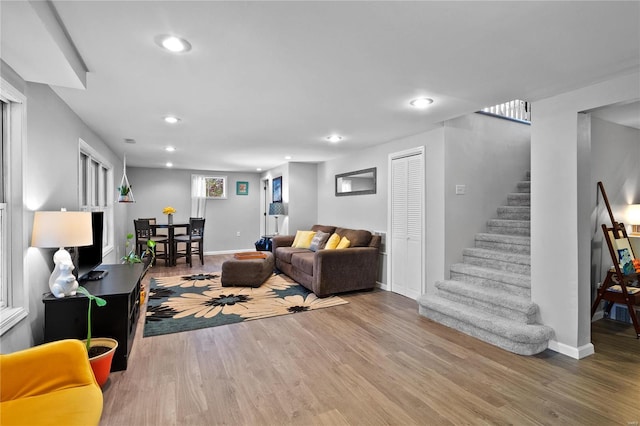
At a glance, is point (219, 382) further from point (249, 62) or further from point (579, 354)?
point (579, 354)

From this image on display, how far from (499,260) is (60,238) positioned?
4252 millimetres

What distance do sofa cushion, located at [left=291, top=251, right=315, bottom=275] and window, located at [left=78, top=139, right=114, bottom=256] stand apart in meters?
2.71

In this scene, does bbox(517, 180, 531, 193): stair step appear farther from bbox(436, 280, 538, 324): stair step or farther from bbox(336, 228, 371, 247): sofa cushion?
bbox(336, 228, 371, 247): sofa cushion

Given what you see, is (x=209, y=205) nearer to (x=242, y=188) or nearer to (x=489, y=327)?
(x=242, y=188)

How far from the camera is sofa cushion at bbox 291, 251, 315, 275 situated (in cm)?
494

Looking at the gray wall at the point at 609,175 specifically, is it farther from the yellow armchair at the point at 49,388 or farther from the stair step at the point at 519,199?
the yellow armchair at the point at 49,388

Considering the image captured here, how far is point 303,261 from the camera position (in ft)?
16.8

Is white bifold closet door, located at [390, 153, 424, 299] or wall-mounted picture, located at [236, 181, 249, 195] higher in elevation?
wall-mounted picture, located at [236, 181, 249, 195]

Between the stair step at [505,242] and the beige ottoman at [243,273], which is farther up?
the stair step at [505,242]

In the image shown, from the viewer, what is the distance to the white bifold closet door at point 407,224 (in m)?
4.46

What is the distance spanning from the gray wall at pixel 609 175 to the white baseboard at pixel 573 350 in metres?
1.12

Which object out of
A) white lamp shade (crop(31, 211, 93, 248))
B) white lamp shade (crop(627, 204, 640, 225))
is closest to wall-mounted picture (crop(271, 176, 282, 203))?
white lamp shade (crop(31, 211, 93, 248))

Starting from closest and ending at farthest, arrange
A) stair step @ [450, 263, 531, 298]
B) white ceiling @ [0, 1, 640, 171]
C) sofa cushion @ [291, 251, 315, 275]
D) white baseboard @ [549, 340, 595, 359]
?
white ceiling @ [0, 1, 640, 171]
white baseboard @ [549, 340, 595, 359]
stair step @ [450, 263, 531, 298]
sofa cushion @ [291, 251, 315, 275]

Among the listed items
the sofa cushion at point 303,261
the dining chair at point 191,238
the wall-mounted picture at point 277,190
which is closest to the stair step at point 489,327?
the sofa cushion at point 303,261
